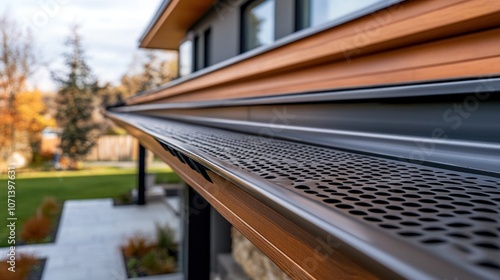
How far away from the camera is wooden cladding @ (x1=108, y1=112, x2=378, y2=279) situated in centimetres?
66

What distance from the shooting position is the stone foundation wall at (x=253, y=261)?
4.26 metres

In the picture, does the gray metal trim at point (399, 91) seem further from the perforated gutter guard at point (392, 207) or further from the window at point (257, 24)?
the window at point (257, 24)

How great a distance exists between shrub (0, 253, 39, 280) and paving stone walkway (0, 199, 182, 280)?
0.25m

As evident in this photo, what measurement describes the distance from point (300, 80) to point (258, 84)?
781mm

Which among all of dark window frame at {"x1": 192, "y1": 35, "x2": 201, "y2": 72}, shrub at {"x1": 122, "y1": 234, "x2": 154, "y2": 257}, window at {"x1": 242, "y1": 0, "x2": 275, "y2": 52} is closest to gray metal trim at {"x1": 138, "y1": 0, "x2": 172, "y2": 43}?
dark window frame at {"x1": 192, "y1": 35, "x2": 201, "y2": 72}

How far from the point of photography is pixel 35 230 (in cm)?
844

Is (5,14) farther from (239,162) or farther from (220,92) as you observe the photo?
(239,162)

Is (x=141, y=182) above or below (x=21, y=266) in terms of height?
above

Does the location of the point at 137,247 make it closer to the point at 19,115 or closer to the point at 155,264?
the point at 155,264

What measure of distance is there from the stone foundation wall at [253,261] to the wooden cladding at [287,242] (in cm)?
278

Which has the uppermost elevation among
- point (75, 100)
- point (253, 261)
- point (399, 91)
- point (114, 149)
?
point (75, 100)

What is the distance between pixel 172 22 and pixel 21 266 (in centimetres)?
523

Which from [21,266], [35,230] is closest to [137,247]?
[21,266]

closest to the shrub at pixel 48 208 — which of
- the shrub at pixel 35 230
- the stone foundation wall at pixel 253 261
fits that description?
the shrub at pixel 35 230
